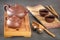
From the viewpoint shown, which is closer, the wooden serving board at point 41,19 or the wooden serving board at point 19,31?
the wooden serving board at point 19,31

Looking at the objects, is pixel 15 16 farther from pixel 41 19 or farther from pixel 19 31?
pixel 41 19

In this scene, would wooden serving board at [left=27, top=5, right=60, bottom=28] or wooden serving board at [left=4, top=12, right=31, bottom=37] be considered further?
wooden serving board at [left=27, top=5, right=60, bottom=28]

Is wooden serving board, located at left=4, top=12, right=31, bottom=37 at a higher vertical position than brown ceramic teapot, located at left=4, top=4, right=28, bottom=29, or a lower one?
lower

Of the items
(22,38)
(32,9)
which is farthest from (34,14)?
(22,38)

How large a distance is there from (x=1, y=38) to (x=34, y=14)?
39 cm

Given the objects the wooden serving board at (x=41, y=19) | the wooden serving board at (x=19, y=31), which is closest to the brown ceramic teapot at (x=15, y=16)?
the wooden serving board at (x=19, y=31)

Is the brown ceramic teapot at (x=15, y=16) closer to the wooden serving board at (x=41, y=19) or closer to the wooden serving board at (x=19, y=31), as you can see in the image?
the wooden serving board at (x=19, y=31)

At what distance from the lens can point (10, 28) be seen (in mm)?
1270

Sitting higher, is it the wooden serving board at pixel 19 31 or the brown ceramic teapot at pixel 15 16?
the brown ceramic teapot at pixel 15 16

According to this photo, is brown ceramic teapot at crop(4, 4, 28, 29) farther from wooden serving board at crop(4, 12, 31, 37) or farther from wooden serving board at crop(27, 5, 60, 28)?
wooden serving board at crop(27, 5, 60, 28)

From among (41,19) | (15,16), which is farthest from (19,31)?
(41,19)

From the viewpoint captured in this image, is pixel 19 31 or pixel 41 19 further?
pixel 41 19

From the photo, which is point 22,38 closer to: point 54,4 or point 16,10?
point 16,10

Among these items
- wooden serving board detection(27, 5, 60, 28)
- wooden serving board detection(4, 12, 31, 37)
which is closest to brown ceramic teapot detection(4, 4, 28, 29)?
wooden serving board detection(4, 12, 31, 37)
